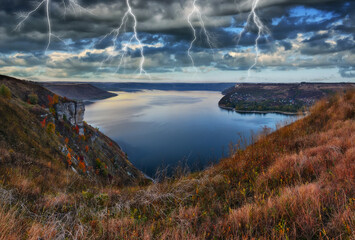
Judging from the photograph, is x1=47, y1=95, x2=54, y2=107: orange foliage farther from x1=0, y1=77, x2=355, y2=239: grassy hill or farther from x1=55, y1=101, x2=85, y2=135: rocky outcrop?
x1=0, y1=77, x2=355, y2=239: grassy hill

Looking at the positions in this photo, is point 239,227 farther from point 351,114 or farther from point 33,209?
point 351,114

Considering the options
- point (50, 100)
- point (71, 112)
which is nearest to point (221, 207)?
point (71, 112)

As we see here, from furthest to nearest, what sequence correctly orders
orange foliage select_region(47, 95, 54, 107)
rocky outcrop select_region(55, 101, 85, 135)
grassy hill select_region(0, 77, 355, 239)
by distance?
orange foliage select_region(47, 95, 54, 107), rocky outcrop select_region(55, 101, 85, 135), grassy hill select_region(0, 77, 355, 239)

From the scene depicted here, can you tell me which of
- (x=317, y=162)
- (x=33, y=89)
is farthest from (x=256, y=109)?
(x=317, y=162)

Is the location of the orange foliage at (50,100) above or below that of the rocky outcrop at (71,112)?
above

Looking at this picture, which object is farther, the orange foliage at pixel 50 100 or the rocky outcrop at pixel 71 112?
the orange foliage at pixel 50 100

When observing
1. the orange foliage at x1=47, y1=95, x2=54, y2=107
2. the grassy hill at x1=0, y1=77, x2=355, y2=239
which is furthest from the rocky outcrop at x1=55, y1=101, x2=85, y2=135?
the grassy hill at x1=0, y1=77, x2=355, y2=239

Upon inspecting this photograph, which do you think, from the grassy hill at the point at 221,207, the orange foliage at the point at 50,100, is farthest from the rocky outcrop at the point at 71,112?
the grassy hill at the point at 221,207

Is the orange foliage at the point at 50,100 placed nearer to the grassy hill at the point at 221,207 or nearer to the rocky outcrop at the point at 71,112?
the rocky outcrop at the point at 71,112
